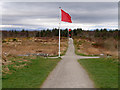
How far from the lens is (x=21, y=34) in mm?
168375

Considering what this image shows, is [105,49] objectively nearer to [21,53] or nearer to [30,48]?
[21,53]

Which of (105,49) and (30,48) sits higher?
(105,49)

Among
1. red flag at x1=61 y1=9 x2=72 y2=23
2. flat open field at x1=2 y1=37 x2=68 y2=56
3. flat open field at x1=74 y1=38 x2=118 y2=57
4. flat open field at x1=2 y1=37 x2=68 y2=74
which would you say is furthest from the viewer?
flat open field at x1=2 y1=37 x2=68 y2=56

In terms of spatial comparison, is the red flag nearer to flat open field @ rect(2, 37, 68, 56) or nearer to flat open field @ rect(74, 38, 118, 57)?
flat open field @ rect(74, 38, 118, 57)

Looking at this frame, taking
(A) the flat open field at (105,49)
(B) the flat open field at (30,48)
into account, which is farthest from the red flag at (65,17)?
(B) the flat open field at (30,48)

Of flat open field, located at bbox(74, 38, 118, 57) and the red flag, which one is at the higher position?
the red flag

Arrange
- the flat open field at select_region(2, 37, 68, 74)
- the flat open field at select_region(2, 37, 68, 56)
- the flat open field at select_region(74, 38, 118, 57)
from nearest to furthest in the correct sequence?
the flat open field at select_region(2, 37, 68, 74), the flat open field at select_region(74, 38, 118, 57), the flat open field at select_region(2, 37, 68, 56)

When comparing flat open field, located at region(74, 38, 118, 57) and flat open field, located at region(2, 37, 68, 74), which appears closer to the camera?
flat open field, located at region(2, 37, 68, 74)

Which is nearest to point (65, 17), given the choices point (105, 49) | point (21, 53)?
point (21, 53)

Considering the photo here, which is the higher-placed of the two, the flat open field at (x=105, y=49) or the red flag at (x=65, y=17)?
the red flag at (x=65, y=17)

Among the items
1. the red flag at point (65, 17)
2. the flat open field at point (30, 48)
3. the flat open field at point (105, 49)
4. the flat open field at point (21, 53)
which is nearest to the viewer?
the flat open field at point (21, 53)

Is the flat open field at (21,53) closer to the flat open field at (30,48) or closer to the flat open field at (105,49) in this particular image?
the flat open field at (30,48)

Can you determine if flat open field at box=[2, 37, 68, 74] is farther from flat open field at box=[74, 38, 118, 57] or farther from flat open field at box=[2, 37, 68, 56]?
flat open field at box=[74, 38, 118, 57]

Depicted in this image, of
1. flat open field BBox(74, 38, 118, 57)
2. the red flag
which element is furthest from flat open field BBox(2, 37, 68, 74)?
the red flag
